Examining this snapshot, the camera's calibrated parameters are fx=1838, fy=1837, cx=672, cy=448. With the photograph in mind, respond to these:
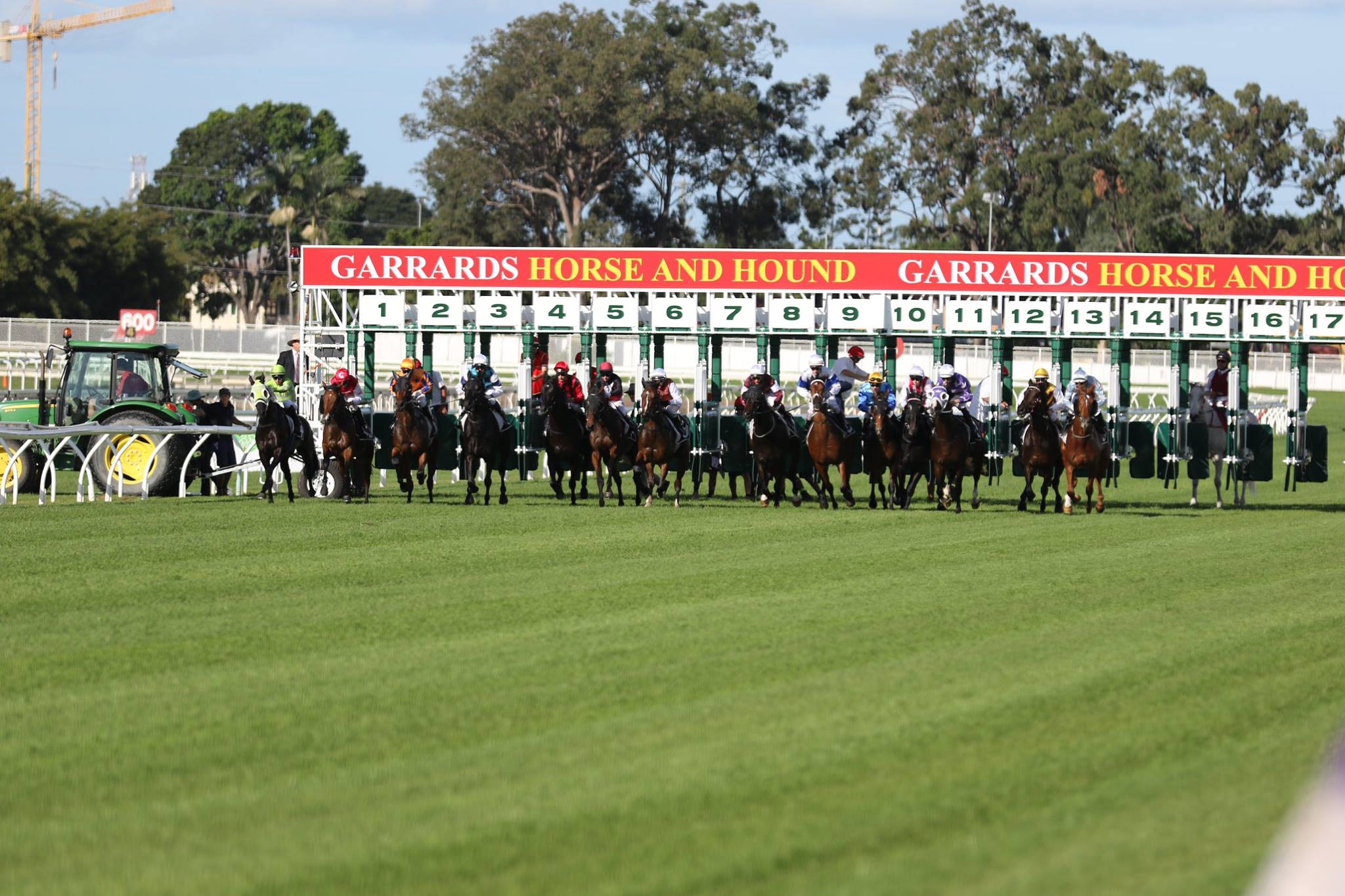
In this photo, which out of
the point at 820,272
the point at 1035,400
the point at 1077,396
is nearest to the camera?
the point at 1035,400

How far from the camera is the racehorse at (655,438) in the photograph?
63.8ft

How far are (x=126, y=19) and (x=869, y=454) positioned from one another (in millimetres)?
90610

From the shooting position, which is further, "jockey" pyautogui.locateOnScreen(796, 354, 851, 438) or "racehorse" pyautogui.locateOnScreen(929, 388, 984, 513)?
"jockey" pyautogui.locateOnScreen(796, 354, 851, 438)

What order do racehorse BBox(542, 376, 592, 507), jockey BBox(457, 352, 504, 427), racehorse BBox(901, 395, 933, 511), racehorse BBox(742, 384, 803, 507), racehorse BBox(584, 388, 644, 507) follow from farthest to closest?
racehorse BBox(542, 376, 592, 507) < jockey BBox(457, 352, 504, 427) < racehorse BBox(584, 388, 644, 507) < racehorse BBox(742, 384, 803, 507) < racehorse BBox(901, 395, 933, 511)

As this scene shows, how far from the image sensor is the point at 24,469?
21031 mm

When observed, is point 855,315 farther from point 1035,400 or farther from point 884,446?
point 1035,400

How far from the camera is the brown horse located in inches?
744

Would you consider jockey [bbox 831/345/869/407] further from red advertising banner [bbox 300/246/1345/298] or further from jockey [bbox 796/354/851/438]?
red advertising banner [bbox 300/246/1345/298]

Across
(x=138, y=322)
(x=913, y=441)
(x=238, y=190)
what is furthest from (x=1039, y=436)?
(x=238, y=190)

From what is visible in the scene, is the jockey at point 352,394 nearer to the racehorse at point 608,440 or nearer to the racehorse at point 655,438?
the racehorse at point 608,440

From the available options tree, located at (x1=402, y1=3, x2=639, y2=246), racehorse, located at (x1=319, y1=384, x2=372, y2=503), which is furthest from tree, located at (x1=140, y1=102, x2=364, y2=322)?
racehorse, located at (x1=319, y1=384, x2=372, y2=503)

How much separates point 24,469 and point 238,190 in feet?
231

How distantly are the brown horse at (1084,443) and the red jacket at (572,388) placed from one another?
5432mm

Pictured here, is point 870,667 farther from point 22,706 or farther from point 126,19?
point 126,19
